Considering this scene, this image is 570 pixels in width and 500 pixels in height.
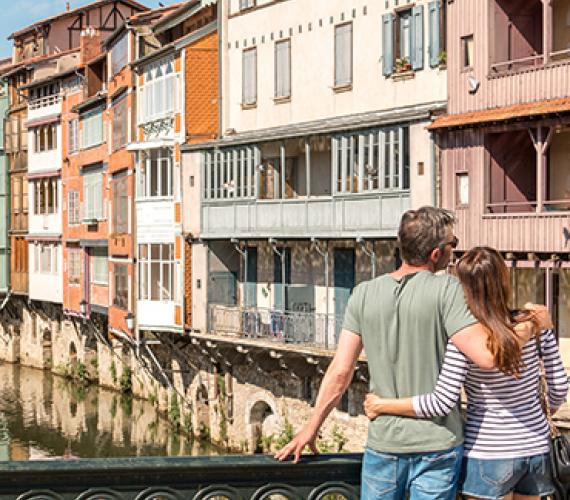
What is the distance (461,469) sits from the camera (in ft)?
19.6

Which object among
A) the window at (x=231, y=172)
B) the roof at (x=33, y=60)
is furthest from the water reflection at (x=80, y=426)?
the roof at (x=33, y=60)

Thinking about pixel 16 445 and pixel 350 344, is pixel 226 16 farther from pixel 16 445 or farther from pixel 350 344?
pixel 350 344

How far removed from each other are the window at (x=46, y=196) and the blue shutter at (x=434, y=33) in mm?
28686

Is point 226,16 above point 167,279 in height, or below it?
above

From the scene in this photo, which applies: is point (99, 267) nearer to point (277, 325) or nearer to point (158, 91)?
point (158, 91)

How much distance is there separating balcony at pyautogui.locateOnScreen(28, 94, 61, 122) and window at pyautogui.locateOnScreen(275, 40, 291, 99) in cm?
2115

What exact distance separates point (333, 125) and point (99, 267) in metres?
18.5

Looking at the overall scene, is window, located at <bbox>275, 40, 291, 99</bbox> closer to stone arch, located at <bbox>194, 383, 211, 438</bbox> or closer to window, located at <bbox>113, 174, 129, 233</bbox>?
stone arch, located at <bbox>194, 383, 211, 438</bbox>

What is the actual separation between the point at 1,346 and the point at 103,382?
14084 mm

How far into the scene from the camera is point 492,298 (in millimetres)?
5852

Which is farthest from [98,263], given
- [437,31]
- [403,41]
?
[437,31]

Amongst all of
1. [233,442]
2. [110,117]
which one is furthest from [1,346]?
[233,442]

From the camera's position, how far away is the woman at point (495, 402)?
228 inches

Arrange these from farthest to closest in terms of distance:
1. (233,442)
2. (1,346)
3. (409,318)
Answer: (1,346) < (233,442) < (409,318)
